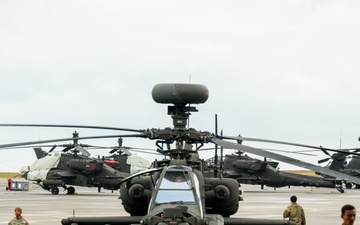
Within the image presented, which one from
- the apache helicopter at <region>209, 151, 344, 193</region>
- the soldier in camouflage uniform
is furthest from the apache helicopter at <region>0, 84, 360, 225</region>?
the apache helicopter at <region>209, 151, 344, 193</region>

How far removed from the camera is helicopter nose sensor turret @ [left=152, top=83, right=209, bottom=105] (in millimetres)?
15562

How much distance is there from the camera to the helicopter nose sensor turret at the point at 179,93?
1556 cm

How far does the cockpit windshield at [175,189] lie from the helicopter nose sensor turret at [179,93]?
2.55m

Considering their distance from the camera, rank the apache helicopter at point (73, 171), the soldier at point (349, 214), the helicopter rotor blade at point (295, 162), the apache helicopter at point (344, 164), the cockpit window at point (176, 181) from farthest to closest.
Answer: the apache helicopter at point (344, 164), the apache helicopter at point (73, 171), the cockpit window at point (176, 181), the helicopter rotor blade at point (295, 162), the soldier at point (349, 214)

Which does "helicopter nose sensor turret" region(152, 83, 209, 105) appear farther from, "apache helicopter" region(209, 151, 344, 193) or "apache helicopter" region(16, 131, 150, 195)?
"apache helicopter" region(209, 151, 344, 193)

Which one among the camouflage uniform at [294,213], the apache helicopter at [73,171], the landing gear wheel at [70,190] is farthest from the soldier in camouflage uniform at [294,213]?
the landing gear wheel at [70,190]

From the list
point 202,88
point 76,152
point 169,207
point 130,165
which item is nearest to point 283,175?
point 130,165

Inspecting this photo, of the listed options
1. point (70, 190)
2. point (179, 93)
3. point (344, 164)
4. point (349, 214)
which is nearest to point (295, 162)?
point (349, 214)

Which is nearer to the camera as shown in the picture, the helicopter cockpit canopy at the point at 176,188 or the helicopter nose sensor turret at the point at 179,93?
the helicopter cockpit canopy at the point at 176,188

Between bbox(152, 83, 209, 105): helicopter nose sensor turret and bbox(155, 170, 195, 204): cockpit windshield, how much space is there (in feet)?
8.38

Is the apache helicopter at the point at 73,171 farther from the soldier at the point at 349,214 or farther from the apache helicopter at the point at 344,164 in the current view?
the soldier at the point at 349,214

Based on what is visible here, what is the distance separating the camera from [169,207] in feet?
39.9

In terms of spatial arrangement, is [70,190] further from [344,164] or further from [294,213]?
[294,213]

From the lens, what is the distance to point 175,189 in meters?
13.0
